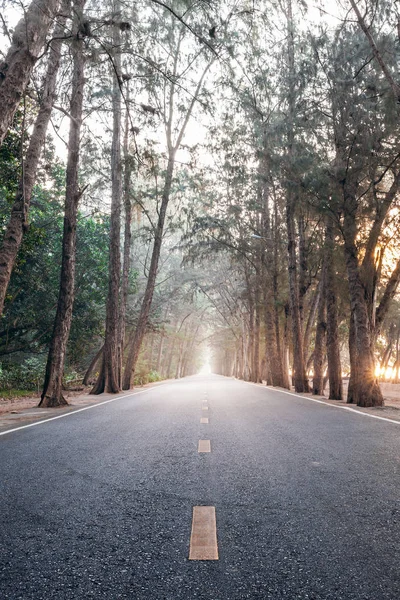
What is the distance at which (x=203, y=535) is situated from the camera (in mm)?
2709

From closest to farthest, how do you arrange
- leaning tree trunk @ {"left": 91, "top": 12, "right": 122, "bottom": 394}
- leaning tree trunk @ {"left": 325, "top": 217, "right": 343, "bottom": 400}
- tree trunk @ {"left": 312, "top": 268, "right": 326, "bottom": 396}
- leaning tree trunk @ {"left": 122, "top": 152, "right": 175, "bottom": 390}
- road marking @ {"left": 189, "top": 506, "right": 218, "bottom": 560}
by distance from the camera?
1. road marking @ {"left": 189, "top": 506, "right": 218, "bottom": 560}
2. leaning tree trunk @ {"left": 325, "top": 217, "right": 343, "bottom": 400}
3. tree trunk @ {"left": 312, "top": 268, "right": 326, "bottom": 396}
4. leaning tree trunk @ {"left": 91, "top": 12, "right": 122, "bottom": 394}
5. leaning tree trunk @ {"left": 122, "top": 152, "right": 175, "bottom": 390}

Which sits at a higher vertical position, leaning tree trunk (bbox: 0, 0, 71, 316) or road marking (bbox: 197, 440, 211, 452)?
leaning tree trunk (bbox: 0, 0, 71, 316)

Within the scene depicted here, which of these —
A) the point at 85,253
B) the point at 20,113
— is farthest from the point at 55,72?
the point at 85,253

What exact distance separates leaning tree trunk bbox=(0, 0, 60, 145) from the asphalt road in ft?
18.0

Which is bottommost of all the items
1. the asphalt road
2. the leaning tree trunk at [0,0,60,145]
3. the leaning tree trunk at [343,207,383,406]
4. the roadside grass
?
the roadside grass

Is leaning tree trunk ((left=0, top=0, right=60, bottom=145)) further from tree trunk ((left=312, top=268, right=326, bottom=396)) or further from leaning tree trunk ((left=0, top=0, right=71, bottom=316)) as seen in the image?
tree trunk ((left=312, top=268, right=326, bottom=396))

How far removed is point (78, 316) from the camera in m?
20.9

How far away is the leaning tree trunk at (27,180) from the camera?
10.1m

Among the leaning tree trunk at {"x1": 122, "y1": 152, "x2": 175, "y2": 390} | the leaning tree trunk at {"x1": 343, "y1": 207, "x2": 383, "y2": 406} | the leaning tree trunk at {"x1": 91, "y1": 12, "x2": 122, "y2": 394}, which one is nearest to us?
the leaning tree trunk at {"x1": 343, "y1": 207, "x2": 383, "y2": 406}

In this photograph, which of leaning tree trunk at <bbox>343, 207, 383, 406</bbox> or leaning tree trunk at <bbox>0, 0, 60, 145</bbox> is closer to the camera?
leaning tree trunk at <bbox>0, 0, 60, 145</bbox>

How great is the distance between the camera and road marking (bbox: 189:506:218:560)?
96.7 inches

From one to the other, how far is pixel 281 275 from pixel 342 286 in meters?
10.3

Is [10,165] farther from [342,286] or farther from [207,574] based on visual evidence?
[207,574]

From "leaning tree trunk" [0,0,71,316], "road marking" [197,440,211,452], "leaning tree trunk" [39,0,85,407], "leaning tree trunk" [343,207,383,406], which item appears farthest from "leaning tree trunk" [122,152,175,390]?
"road marking" [197,440,211,452]
